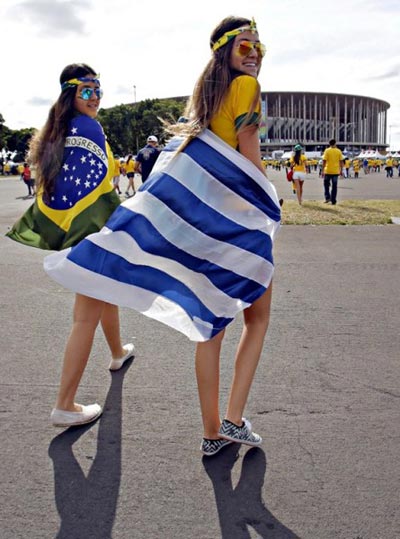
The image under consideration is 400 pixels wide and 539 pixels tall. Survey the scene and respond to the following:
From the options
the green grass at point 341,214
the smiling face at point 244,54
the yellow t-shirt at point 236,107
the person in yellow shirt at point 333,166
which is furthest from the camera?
the person in yellow shirt at point 333,166

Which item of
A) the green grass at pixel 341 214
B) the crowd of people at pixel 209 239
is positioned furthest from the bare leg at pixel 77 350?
the green grass at pixel 341 214

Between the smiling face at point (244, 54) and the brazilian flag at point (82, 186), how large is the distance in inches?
37.1

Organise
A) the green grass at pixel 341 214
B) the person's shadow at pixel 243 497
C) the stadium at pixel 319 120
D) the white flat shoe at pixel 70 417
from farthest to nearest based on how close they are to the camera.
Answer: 1. the stadium at pixel 319 120
2. the green grass at pixel 341 214
3. the white flat shoe at pixel 70 417
4. the person's shadow at pixel 243 497

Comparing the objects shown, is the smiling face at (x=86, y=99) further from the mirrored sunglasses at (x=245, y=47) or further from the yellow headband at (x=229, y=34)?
the mirrored sunglasses at (x=245, y=47)

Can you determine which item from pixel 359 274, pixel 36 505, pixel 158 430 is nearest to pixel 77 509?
pixel 36 505

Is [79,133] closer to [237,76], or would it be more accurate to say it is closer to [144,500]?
[237,76]

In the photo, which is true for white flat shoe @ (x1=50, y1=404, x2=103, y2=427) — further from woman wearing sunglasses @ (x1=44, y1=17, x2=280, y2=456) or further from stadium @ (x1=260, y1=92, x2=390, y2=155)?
stadium @ (x1=260, y1=92, x2=390, y2=155)

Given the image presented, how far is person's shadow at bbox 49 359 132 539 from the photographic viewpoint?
244 centimetres

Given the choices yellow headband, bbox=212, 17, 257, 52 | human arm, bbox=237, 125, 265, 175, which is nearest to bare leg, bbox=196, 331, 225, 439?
human arm, bbox=237, 125, 265, 175

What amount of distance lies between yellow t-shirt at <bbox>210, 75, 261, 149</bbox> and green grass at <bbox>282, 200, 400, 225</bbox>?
31.5 feet

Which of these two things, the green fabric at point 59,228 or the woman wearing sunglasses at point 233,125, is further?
the green fabric at point 59,228

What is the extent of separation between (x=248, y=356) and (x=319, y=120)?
155 meters

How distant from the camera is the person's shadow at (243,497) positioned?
2.40 m

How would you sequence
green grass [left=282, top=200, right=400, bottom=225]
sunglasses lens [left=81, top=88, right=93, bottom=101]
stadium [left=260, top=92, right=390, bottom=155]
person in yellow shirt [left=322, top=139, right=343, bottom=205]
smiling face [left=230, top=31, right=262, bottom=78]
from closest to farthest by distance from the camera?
smiling face [left=230, top=31, right=262, bottom=78] < sunglasses lens [left=81, top=88, right=93, bottom=101] < green grass [left=282, top=200, right=400, bottom=225] < person in yellow shirt [left=322, top=139, right=343, bottom=205] < stadium [left=260, top=92, right=390, bottom=155]
